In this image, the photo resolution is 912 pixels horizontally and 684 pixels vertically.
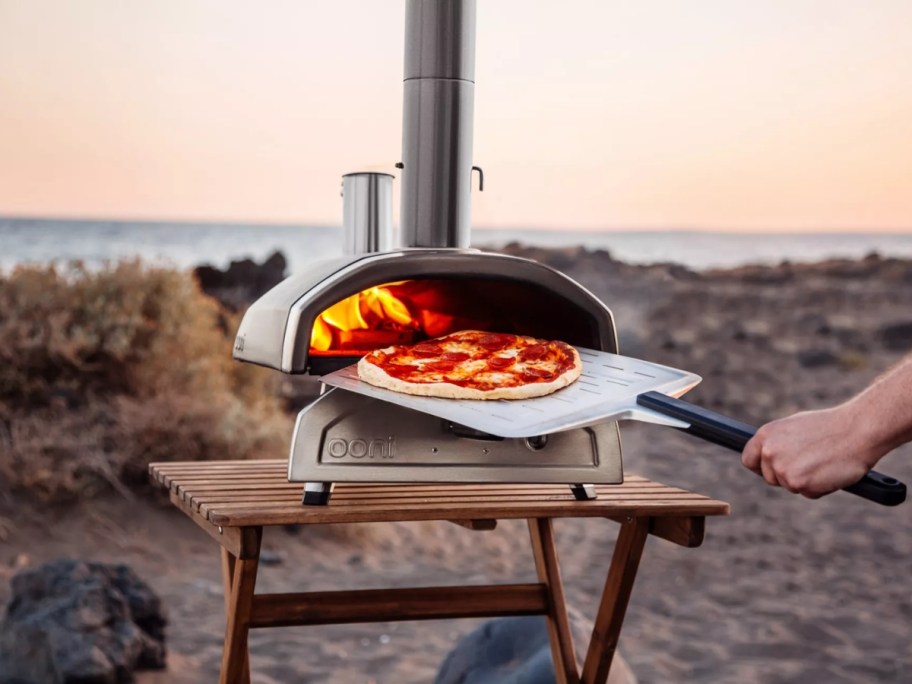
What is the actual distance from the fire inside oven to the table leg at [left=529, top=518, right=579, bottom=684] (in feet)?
2.22

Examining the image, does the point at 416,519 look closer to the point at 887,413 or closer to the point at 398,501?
the point at 398,501

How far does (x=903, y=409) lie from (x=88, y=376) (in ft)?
18.0

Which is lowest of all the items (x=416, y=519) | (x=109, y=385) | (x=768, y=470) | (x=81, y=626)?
(x=81, y=626)

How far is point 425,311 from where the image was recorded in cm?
285

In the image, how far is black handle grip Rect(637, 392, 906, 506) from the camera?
1763 mm

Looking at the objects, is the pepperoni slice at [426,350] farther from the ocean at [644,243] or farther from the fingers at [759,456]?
the ocean at [644,243]

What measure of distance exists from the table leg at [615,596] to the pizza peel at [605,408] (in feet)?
1.50

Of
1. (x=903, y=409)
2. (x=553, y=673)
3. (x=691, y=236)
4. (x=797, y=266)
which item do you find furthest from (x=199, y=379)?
(x=797, y=266)

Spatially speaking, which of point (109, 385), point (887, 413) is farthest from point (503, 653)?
point (109, 385)

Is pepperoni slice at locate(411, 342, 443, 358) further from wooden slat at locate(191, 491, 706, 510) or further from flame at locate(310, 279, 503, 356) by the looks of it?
wooden slat at locate(191, 491, 706, 510)

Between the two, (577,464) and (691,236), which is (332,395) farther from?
(691,236)

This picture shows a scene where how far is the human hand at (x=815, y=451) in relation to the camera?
5.83 ft

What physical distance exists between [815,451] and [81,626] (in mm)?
3101

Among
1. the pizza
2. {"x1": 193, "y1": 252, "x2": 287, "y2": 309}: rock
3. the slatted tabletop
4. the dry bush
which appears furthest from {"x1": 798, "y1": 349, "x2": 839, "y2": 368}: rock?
the pizza
